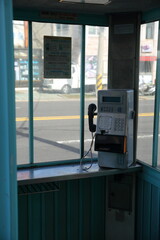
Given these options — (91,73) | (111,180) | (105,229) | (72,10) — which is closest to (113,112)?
(91,73)

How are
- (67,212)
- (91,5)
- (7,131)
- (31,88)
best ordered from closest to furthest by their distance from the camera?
1. (7,131)
2. (91,5)
3. (31,88)
4. (67,212)

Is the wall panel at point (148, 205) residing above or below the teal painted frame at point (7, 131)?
below

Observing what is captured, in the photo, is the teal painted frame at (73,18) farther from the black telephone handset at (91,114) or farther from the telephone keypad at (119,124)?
the telephone keypad at (119,124)

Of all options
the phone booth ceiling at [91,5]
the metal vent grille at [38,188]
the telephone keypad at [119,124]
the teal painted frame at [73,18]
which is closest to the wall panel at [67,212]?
the metal vent grille at [38,188]

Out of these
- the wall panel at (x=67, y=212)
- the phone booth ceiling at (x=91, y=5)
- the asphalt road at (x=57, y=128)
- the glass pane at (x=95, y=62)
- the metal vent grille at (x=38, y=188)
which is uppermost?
the phone booth ceiling at (x=91, y=5)

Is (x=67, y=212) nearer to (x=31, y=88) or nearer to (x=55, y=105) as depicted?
(x=55, y=105)

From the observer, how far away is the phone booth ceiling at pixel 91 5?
2.75m

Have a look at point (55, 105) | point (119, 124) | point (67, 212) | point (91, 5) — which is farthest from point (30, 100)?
point (67, 212)

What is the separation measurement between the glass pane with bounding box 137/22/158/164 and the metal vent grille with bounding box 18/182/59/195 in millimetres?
954

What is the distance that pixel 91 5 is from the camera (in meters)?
2.90

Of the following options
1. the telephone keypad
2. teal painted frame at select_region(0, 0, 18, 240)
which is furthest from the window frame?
teal painted frame at select_region(0, 0, 18, 240)

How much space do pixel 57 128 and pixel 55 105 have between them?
23cm

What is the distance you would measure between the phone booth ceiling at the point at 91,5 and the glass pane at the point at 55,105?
196 mm

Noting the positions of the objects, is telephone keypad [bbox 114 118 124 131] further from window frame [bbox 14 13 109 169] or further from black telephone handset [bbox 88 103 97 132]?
window frame [bbox 14 13 109 169]
